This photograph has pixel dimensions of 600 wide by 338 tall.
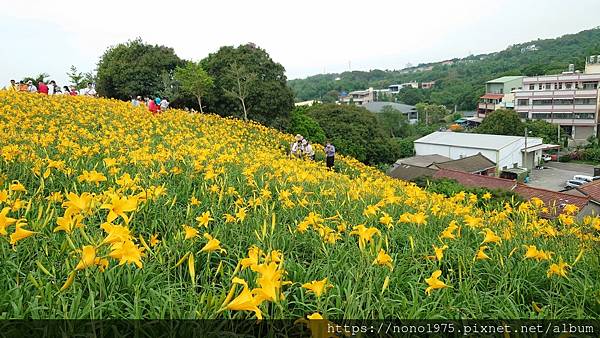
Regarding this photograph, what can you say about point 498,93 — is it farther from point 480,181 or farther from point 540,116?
point 480,181

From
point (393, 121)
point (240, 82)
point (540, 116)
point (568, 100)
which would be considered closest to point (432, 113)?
point (393, 121)

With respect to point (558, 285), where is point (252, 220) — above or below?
above

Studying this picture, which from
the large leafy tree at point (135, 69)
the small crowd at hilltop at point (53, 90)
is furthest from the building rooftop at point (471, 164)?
the small crowd at hilltop at point (53, 90)

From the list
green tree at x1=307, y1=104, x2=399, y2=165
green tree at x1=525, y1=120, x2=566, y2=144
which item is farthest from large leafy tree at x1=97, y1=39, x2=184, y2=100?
green tree at x1=525, y1=120, x2=566, y2=144

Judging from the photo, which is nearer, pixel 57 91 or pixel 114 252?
pixel 114 252

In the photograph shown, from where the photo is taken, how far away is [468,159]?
2802cm

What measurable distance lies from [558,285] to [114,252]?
8.06ft

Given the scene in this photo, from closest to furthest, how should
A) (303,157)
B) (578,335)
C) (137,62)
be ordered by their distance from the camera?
(578,335) → (303,157) → (137,62)

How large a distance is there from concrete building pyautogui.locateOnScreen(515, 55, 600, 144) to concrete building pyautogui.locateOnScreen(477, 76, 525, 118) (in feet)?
28.9

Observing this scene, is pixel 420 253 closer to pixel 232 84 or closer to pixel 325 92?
pixel 232 84

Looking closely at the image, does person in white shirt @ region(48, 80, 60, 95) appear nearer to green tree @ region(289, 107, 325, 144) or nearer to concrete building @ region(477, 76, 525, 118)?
green tree @ region(289, 107, 325, 144)

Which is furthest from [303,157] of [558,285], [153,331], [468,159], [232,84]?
[468,159]

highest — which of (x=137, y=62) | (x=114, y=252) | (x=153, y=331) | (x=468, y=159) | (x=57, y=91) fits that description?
(x=137, y=62)

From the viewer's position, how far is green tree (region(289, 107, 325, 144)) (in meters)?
19.9
